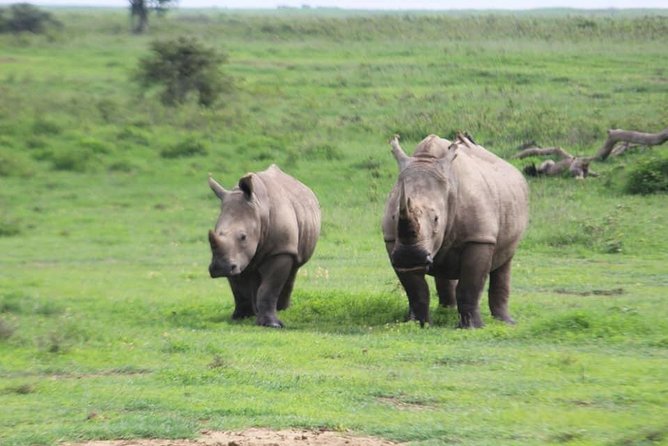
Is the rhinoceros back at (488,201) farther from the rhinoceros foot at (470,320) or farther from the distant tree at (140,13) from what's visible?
the distant tree at (140,13)

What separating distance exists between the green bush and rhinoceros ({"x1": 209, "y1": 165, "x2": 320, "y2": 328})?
28.1ft

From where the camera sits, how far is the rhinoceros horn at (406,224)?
10742 mm

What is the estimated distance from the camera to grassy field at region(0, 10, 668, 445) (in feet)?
26.7

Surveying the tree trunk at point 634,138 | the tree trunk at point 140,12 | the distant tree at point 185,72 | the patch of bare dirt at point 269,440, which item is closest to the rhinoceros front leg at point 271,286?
the patch of bare dirt at point 269,440

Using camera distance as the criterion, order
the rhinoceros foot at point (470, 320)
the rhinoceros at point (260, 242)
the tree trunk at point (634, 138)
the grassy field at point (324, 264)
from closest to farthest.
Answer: the grassy field at point (324, 264)
the rhinoceros foot at point (470, 320)
the rhinoceros at point (260, 242)
the tree trunk at point (634, 138)

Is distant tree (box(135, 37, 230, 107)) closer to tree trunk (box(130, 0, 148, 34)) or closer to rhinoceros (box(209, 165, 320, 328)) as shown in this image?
rhinoceros (box(209, 165, 320, 328))

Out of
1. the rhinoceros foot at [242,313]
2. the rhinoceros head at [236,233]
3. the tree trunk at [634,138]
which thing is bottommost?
the rhinoceros foot at [242,313]

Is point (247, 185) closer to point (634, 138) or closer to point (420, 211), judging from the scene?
point (420, 211)

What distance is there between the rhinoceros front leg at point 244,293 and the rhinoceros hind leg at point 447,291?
1.69 meters

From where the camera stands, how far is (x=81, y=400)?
8359 millimetres

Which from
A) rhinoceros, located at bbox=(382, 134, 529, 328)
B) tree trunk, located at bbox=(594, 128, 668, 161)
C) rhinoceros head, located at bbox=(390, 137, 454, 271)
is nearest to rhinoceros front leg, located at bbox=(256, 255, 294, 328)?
rhinoceros, located at bbox=(382, 134, 529, 328)

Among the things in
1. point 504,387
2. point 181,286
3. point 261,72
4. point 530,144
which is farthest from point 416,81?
point 504,387

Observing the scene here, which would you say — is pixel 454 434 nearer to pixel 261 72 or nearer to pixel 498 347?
pixel 498 347

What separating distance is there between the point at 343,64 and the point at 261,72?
325cm
